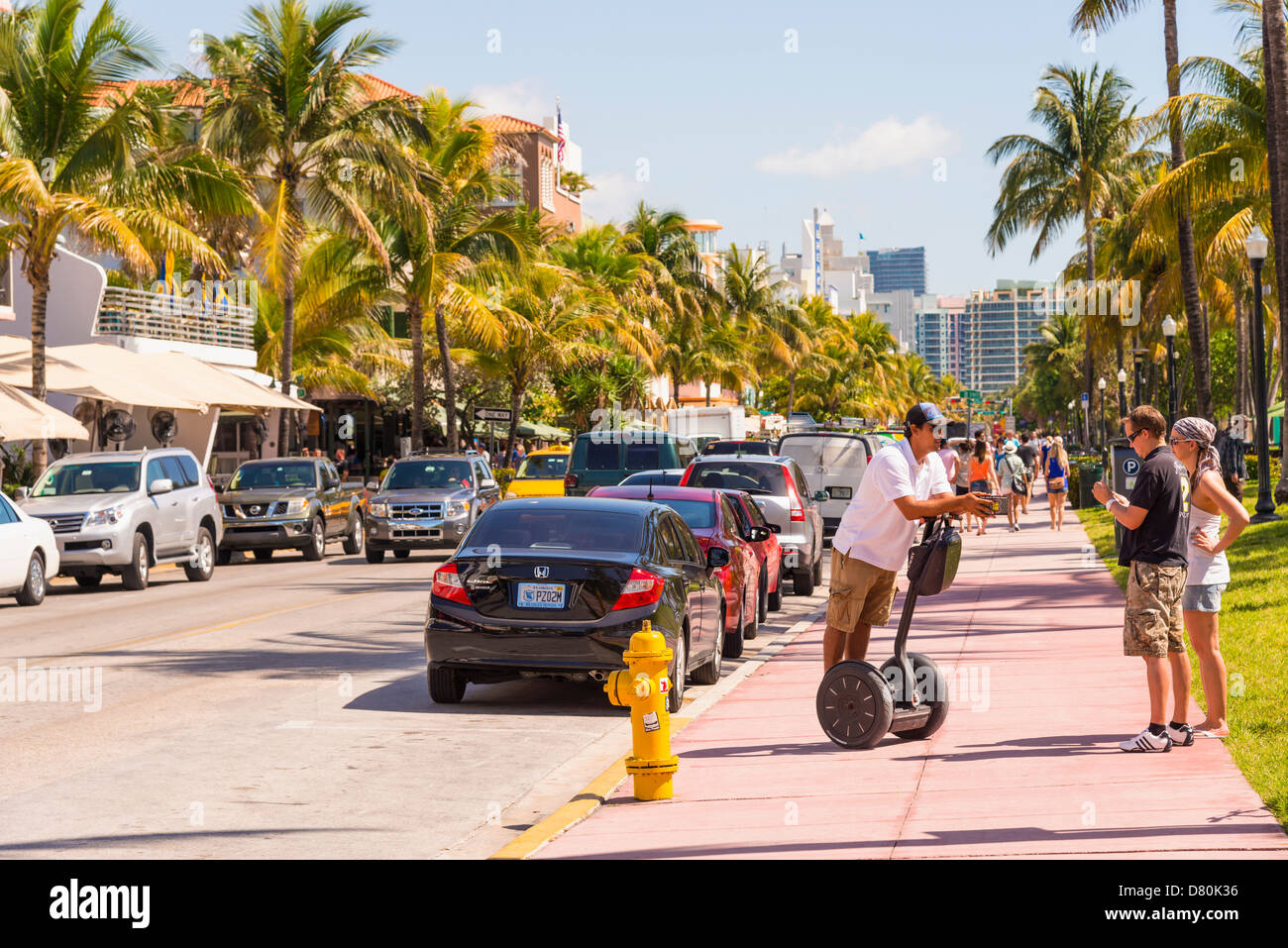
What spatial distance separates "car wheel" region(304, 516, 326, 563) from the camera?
27516mm

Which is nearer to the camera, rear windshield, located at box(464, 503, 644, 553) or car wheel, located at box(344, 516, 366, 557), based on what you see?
rear windshield, located at box(464, 503, 644, 553)

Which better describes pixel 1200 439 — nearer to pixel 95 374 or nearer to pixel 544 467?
pixel 95 374

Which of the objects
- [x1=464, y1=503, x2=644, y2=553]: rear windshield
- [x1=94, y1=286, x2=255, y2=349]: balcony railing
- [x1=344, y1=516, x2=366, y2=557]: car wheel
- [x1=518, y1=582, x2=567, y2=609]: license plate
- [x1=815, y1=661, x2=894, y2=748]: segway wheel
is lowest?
[x1=344, y1=516, x2=366, y2=557]: car wheel

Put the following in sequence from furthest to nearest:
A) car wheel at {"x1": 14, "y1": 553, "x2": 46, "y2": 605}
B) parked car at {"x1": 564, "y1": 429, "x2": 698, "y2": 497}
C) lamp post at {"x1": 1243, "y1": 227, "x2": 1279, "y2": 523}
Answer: parked car at {"x1": 564, "y1": 429, "x2": 698, "y2": 497}, lamp post at {"x1": 1243, "y1": 227, "x2": 1279, "y2": 523}, car wheel at {"x1": 14, "y1": 553, "x2": 46, "y2": 605}

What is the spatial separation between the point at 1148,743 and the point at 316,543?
21095mm

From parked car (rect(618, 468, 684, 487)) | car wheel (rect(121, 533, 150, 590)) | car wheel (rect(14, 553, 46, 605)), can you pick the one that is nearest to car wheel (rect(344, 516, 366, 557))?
car wheel (rect(121, 533, 150, 590))

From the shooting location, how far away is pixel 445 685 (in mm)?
11125

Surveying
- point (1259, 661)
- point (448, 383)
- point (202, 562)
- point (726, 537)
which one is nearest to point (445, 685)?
point (726, 537)

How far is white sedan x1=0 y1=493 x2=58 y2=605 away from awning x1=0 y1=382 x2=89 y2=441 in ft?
14.5

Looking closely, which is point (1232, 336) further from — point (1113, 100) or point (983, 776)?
point (983, 776)

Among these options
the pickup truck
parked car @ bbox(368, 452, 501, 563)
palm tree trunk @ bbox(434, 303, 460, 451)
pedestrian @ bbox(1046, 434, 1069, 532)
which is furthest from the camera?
palm tree trunk @ bbox(434, 303, 460, 451)

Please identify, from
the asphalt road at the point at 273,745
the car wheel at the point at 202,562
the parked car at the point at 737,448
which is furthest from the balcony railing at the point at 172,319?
the asphalt road at the point at 273,745

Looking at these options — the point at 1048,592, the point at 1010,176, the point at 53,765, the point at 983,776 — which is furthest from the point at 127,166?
the point at 1010,176

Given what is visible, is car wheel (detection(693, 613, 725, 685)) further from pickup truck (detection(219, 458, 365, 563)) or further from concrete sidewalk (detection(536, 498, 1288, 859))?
pickup truck (detection(219, 458, 365, 563))
